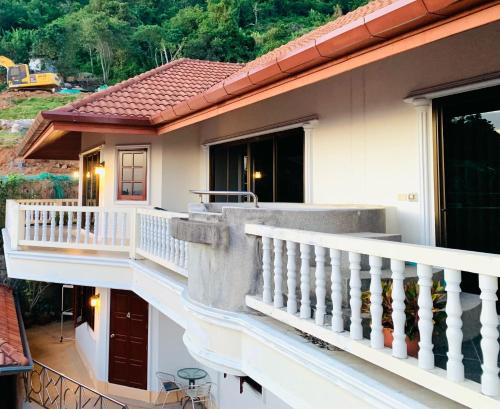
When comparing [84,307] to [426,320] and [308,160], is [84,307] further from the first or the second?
[426,320]

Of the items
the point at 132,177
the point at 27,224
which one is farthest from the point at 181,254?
the point at 132,177

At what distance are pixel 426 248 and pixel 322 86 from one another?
439 centimetres

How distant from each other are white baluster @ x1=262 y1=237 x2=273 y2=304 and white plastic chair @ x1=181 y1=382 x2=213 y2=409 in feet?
20.9

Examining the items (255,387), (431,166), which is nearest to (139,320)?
(255,387)

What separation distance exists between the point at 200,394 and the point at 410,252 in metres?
8.16

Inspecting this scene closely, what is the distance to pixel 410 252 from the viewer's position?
2.22 meters

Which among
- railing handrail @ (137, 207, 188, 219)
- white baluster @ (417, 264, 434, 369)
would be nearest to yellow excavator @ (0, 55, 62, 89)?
railing handrail @ (137, 207, 188, 219)

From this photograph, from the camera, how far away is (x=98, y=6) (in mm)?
48562

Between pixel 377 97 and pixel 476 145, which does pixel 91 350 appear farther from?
pixel 476 145

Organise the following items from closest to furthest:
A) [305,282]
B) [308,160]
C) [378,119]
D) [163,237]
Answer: [305,282] < [378,119] < [163,237] < [308,160]

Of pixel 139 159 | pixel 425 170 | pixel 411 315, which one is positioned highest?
pixel 139 159

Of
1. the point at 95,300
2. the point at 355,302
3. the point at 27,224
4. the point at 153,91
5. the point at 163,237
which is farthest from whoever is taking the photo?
the point at 95,300

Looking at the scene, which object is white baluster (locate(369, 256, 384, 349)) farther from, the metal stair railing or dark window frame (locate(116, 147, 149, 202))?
the metal stair railing

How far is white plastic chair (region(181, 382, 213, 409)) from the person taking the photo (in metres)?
8.85
